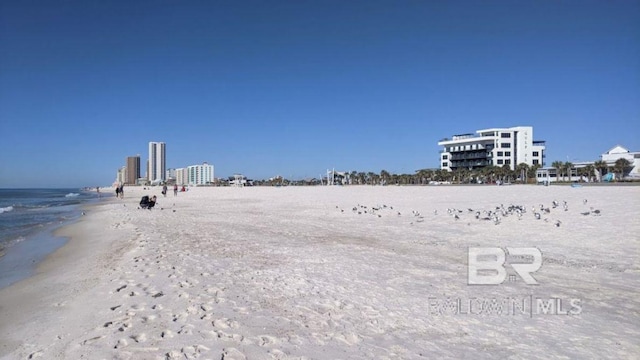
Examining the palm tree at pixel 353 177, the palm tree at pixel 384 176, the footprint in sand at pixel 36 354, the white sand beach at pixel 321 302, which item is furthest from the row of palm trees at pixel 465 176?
the footprint in sand at pixel 36 354

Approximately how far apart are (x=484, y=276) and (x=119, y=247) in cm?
1074

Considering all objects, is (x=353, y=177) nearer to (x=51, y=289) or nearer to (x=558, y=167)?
(x=558, y=167)

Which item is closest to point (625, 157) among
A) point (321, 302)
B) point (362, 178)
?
point (362, 178)

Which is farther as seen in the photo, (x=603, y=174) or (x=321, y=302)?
(x=603, y=174)

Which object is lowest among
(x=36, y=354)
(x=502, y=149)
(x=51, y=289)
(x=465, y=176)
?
(x=51, y=289)

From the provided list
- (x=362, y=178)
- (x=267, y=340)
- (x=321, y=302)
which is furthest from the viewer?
(x=362, y=178)

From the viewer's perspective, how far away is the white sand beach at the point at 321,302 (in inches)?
176

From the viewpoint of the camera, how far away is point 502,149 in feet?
301

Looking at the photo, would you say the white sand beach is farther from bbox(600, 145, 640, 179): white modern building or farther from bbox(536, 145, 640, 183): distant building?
bbox(600, 145, 640, 179): white modern building

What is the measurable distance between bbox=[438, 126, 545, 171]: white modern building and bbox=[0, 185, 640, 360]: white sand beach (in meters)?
87.2

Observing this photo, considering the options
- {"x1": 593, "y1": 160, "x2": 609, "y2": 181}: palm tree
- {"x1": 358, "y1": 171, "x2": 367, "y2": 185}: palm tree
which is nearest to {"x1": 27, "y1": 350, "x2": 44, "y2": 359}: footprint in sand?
{"x1": 593, "y1": 160, "x2": 609, "y2": 181}: palm tree

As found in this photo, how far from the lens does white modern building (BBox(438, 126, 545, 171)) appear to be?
9162 cm

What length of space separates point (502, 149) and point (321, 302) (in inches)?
3829

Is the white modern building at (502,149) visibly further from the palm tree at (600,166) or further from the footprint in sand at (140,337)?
the footprint in sand at (140,337)
